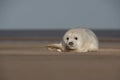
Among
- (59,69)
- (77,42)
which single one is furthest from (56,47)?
(59,69)

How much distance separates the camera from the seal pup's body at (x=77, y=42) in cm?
86

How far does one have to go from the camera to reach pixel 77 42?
0.87 metres

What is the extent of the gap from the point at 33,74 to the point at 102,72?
14cm

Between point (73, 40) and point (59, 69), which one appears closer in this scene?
point (59, 69)

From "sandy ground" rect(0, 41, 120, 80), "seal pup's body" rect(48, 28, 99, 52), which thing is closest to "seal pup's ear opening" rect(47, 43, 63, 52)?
"seal pup's body" rect(48, 28, 99, 52)

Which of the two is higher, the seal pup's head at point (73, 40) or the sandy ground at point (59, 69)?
the seal pup's head at point (73, 40)

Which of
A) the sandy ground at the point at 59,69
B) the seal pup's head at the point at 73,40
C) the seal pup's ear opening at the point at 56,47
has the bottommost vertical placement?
the sandy ground at the point at 59,69

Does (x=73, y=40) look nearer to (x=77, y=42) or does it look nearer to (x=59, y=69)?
(x=77, y=42)

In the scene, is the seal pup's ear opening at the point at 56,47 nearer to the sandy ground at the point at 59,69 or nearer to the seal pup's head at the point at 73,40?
the seal pup's head at the point at 73,40

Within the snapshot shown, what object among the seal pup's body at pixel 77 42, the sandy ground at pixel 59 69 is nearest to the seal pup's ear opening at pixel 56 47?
the seal pup's body at pixel 77 42

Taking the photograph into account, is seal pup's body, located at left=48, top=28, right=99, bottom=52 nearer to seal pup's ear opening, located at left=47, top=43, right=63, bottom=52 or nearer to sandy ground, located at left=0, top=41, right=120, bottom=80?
seal pup's ear opening, located at left=47, top=43, right=63, bottom=52

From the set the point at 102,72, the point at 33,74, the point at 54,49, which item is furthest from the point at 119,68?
the point at 54,49

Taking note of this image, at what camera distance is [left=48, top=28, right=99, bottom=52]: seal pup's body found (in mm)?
862

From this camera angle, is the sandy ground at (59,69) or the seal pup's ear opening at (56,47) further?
the seal pup's ear opening at (56,47)
